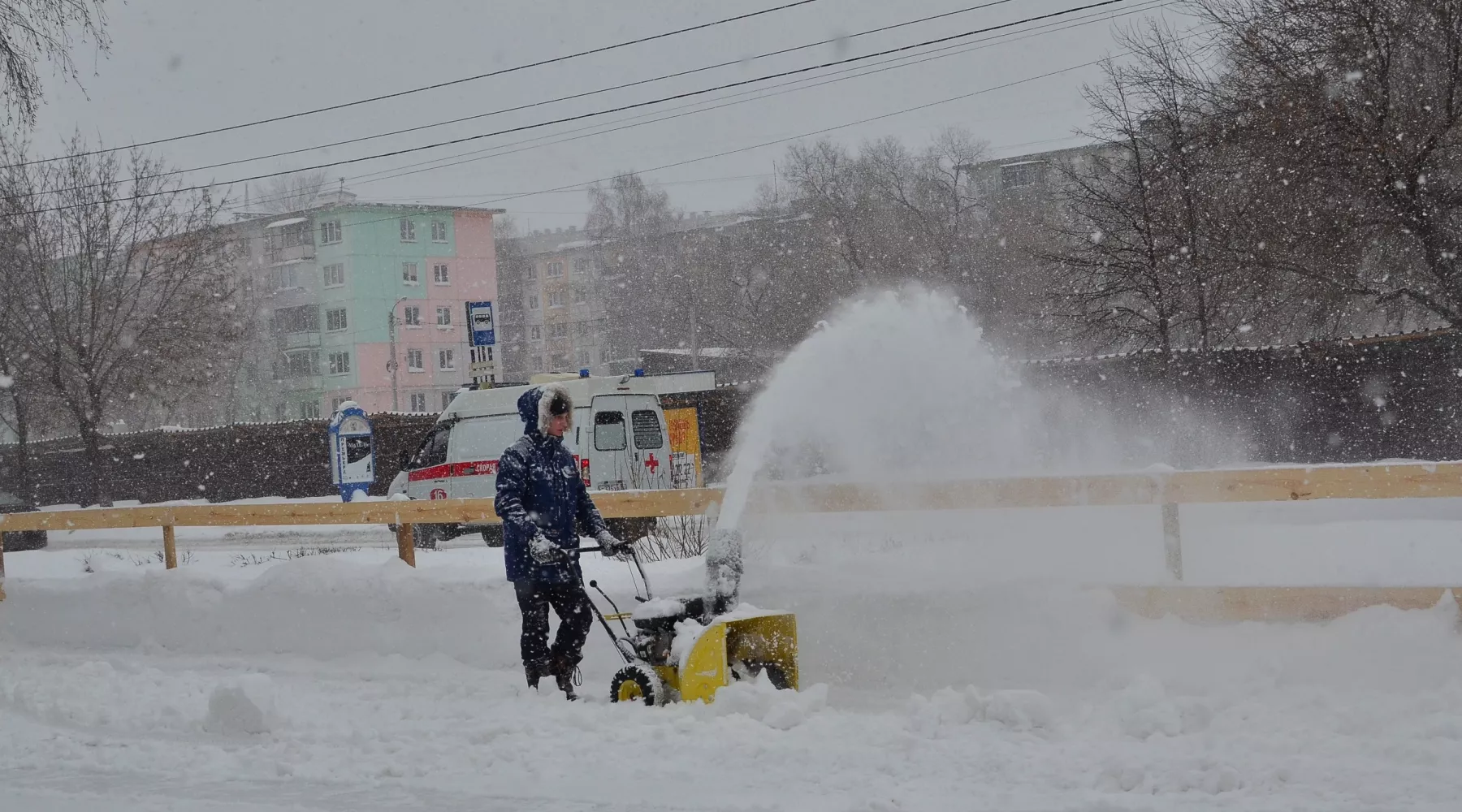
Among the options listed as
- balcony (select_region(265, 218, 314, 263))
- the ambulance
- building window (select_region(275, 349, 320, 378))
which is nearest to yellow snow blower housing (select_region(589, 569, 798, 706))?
the ambulance

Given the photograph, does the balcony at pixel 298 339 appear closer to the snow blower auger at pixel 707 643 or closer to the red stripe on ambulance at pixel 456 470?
the red stripe on ambulance at pixel 456 470

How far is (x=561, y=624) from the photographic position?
23.2 feet

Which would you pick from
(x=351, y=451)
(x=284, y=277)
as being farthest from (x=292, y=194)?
(x=351, y=451)

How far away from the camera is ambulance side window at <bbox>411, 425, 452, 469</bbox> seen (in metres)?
16.7

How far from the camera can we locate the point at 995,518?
9.15 metres

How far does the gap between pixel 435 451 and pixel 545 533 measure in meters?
10.3

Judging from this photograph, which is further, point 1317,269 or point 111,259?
point 111,259

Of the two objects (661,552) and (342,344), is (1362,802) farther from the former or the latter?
(342,344)

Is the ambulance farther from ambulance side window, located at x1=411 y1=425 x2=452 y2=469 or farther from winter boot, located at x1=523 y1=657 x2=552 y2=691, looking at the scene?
winter boot, located at x1=523 y1=657 x2=552 y2=691

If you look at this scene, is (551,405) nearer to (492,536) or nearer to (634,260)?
(492,536)

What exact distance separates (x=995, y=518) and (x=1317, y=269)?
41.6ft

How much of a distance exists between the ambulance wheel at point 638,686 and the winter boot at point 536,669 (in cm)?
57

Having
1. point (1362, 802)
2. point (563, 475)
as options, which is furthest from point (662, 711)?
point (1362, 802)

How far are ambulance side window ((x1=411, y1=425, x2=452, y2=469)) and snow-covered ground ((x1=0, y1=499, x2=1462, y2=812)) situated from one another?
19.5 feet
